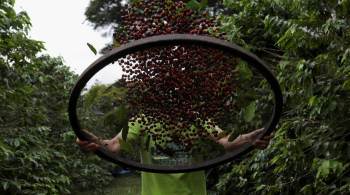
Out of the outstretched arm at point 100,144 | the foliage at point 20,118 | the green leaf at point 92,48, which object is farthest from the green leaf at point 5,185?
the green leaf at point 92,48

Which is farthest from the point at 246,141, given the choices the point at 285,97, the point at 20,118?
the point at 20,118

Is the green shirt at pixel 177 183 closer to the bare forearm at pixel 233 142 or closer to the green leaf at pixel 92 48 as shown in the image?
the bare forearm at pixel 233 142

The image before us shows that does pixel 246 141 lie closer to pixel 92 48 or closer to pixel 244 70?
pixel 244 70

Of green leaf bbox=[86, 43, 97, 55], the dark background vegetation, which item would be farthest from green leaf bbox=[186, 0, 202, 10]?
green leaf bbox=[86, 43, 97, 55]

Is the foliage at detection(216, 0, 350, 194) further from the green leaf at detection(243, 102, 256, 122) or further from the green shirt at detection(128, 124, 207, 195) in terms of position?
the green leaf at detection(243, 102, 256, 122)

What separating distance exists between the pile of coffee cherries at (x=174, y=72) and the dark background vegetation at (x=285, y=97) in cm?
7

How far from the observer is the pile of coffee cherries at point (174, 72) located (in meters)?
1.41

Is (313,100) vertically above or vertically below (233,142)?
above

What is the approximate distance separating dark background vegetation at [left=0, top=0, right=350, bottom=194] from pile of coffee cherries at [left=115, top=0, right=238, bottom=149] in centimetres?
7

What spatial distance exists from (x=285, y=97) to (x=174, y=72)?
2.21 metres

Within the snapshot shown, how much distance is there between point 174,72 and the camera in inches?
55.5

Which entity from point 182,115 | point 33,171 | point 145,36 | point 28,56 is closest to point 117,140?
point 182,115

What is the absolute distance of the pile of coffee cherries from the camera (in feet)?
4.63

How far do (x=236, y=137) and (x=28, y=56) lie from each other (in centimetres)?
344
